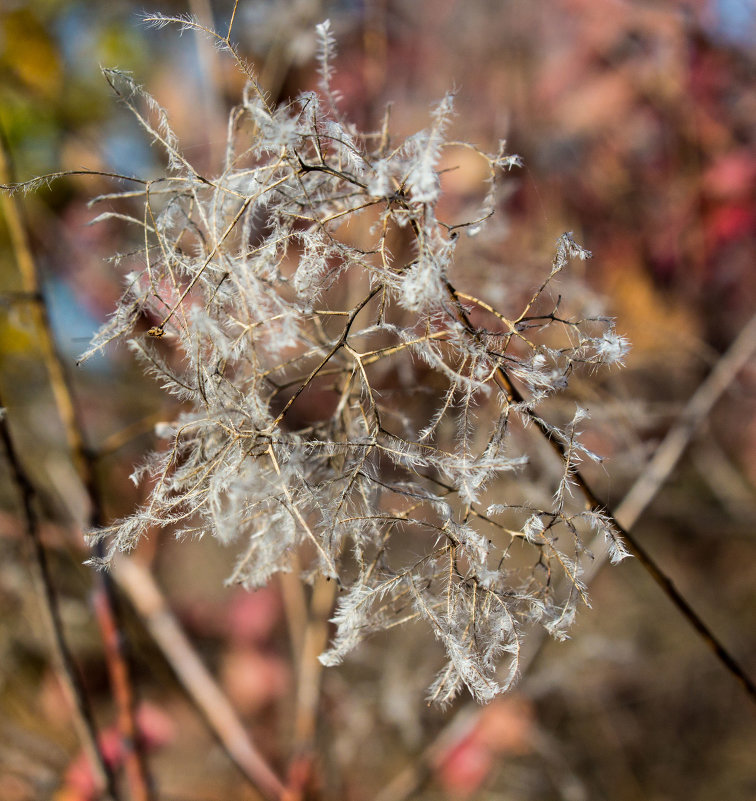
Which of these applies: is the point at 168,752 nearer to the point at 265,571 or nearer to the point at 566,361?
the point at 265,571

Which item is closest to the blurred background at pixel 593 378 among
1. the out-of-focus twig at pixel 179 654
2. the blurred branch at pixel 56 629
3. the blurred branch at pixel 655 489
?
Answer: the out-of-focus twig at pixel 179 654

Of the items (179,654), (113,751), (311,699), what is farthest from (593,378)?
(113,751)

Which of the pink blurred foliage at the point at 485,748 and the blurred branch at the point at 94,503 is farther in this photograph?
the pink blurred foliage at the point at 485,748

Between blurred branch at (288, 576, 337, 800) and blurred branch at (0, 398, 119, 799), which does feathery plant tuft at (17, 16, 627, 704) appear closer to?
blurred branch at (0, 398, 119, 799)

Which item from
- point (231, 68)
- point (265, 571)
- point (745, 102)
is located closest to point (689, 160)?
point (745, 102)

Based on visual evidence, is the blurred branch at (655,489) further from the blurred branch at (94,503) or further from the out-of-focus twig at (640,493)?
the blurred branch at (94,503)

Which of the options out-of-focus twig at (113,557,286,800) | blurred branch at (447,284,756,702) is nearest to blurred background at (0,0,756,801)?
out-of-focus twig at (113,557,286,800)

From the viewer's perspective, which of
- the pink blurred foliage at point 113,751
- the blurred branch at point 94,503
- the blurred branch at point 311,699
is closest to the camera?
the blurred branch at point 94,503
